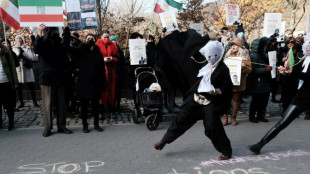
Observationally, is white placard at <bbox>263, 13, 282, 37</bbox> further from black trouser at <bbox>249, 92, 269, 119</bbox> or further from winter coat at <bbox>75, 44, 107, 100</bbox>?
winter coat at <bbox>75, 44, 107, 100</bbox>

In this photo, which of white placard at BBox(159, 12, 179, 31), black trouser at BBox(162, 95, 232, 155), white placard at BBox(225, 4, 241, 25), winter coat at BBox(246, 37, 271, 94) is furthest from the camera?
white placard at BBox(225, 4, 241, 25)

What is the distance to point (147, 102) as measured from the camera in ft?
23.0

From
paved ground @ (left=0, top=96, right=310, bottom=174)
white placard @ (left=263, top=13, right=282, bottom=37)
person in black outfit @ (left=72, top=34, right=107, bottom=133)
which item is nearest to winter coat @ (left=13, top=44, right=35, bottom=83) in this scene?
paved ground @ (left=0, top=96, right=310, bottom=174)

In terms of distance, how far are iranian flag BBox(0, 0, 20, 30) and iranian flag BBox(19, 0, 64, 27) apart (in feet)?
6.57

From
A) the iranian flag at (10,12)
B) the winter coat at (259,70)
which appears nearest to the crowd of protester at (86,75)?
the winter coat at (259,70)

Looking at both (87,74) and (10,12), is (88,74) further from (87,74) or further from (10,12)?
(10,12)

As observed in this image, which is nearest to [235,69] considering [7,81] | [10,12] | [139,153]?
[139,153]

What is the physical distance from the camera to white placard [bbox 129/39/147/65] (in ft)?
25.8

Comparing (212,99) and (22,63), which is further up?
(22,63)

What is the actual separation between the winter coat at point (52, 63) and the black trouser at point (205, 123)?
265 cm

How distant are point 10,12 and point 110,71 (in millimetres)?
2682

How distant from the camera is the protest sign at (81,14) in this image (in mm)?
7211

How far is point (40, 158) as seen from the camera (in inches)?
201

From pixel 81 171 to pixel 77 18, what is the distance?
3858 millimetres
